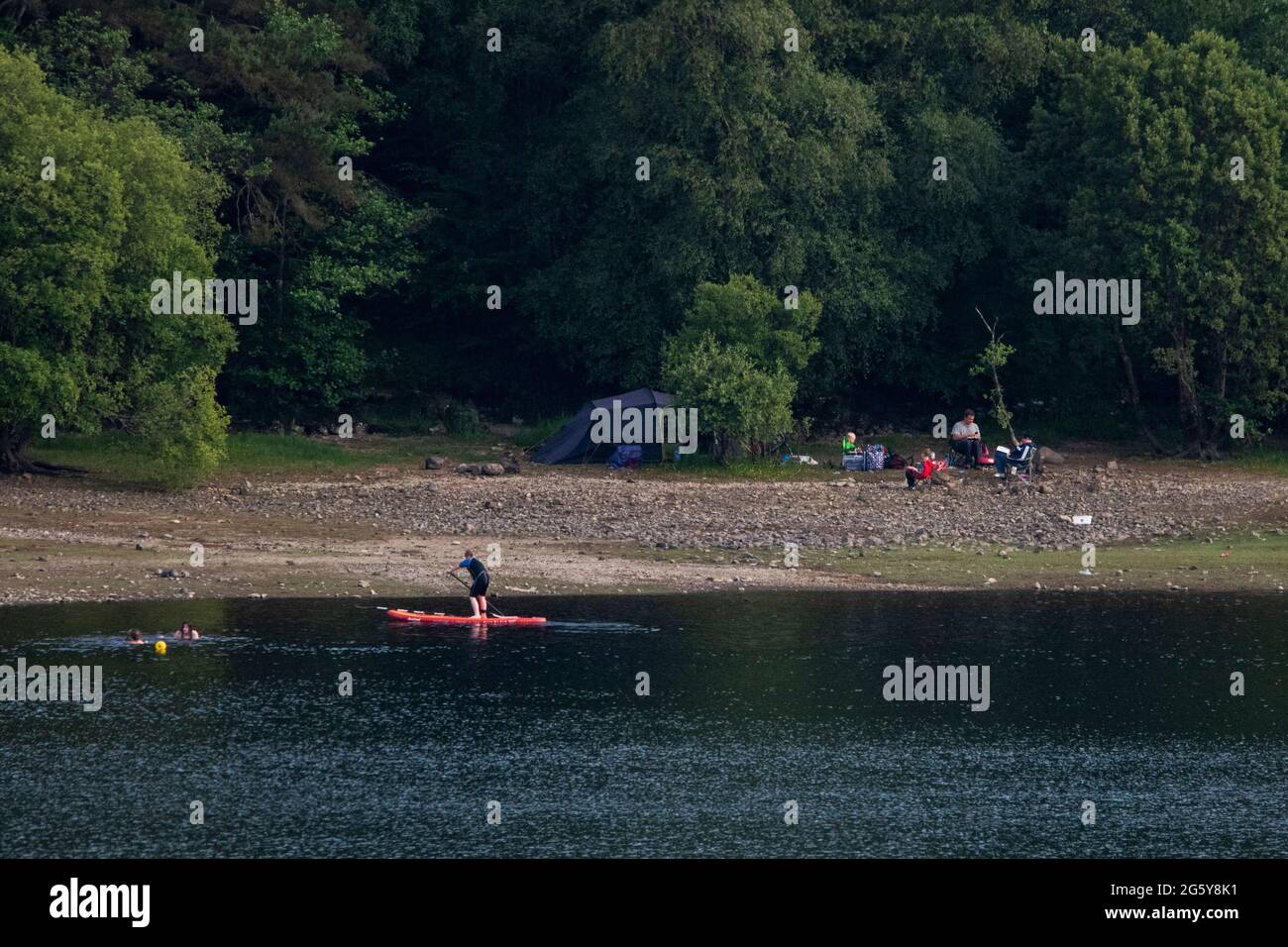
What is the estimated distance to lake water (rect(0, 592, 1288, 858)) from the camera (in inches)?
800

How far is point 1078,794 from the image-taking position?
2192cm

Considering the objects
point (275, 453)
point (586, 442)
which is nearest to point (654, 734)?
point (586, 442)

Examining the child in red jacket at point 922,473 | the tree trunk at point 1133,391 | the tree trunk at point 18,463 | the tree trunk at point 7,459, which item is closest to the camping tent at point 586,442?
the child in red jacket at point 922,473

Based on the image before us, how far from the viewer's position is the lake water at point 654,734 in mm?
20312

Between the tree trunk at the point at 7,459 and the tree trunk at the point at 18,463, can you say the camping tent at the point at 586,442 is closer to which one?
the tree trunk at the point at 18,463

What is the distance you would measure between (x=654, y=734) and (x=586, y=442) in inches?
1051

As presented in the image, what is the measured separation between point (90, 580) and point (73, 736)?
34.0 ft

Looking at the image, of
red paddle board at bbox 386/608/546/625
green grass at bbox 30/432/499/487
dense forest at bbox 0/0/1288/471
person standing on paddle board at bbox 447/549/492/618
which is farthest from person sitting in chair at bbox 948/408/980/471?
person standing on paddle board at bbox 447/549/492/618

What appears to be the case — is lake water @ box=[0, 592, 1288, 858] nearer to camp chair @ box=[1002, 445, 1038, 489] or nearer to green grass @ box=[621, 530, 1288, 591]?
green grass @ box=[621, 530, 1288, 591]

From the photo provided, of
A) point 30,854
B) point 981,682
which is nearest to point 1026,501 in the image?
point 981,682

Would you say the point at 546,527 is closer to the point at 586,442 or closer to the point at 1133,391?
the point at 586,442

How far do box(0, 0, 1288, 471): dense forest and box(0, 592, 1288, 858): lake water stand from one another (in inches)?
696

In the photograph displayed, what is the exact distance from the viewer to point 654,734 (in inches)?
958
